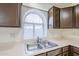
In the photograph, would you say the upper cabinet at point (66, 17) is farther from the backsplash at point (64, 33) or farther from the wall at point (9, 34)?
the wall at point (9, 34)

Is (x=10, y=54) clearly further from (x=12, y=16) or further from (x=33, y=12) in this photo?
(x=33, y=12)

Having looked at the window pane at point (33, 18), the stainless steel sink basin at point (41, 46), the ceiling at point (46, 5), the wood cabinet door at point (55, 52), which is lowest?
the wood cabinet door at point (55, 52)

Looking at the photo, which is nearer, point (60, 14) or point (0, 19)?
point (0, 19)

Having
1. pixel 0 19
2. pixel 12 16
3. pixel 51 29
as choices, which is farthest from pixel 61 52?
pixel 0 19

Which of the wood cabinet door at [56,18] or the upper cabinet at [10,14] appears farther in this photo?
the wood cabinet door at [56,18]

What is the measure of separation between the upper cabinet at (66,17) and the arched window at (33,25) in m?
0.18

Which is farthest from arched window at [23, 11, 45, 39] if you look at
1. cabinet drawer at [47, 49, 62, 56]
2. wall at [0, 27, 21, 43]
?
cabinet drawer at [47, 49, 62, 56]

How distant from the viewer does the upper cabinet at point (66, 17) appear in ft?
4.18

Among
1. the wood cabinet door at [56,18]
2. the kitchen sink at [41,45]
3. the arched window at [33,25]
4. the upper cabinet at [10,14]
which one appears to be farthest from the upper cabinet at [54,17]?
the upper cabinet at [10,14]

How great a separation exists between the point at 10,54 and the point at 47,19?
61 centimetres

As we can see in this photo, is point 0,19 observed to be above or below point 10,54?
above

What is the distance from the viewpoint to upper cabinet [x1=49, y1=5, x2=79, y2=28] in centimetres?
128

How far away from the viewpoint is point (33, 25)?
1.26 m

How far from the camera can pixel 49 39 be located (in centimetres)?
127
